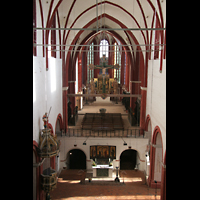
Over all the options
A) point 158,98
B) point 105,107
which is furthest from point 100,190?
point 105,107

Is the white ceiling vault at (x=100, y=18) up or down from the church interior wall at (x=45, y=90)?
up

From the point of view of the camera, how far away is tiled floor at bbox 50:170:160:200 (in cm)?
1386

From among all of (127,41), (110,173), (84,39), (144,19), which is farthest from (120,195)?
(84,39)

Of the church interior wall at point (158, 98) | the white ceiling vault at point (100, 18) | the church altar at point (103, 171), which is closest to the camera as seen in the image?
the church interior wall at point (158, 98)

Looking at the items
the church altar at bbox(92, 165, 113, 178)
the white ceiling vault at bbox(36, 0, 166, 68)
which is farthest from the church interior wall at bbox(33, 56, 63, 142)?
the church altar at bbox(92, 165, 113, 178)

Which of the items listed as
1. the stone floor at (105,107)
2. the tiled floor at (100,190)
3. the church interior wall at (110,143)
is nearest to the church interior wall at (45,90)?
the church interior wall at (110,143)

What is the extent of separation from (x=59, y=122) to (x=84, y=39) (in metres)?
12.3

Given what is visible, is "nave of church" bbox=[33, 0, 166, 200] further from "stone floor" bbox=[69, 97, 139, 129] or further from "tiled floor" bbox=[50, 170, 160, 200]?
"stone floor" bbox=[69, 97, 139, 129]

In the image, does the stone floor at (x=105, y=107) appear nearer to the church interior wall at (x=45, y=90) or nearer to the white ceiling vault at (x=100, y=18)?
the church interior wall at (x=45, y=90)

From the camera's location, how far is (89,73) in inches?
1441

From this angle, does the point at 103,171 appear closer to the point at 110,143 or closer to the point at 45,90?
the point at 110,143

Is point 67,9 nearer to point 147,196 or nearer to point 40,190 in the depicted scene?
point 40,190

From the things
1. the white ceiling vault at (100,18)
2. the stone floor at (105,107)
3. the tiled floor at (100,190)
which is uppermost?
the white ceiling vault at (100,18)

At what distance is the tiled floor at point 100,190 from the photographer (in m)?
13.9
